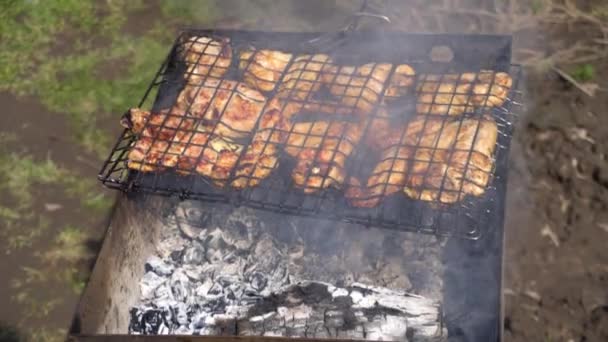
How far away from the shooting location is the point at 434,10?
22.7ft

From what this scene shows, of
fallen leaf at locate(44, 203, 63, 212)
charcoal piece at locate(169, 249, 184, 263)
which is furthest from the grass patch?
charcoal piece at locate(169, 249, 184, 263)

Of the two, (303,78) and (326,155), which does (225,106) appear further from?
(326,155)

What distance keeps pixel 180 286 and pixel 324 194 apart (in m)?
1.35

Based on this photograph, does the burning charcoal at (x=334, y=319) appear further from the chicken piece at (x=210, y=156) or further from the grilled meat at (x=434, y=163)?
the chicken piece at (x=210, y=156)

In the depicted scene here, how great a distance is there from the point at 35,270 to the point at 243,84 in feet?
9.19

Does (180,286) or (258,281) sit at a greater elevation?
(258,281)

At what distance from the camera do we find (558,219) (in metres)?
5.12

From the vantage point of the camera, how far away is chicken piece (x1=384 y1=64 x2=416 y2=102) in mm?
4312

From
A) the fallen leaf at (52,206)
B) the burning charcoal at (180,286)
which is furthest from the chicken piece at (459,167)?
the fallen leaf at (52,206)

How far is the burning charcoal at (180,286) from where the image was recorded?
423cm

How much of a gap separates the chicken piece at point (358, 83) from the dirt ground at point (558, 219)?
1863 millimetres

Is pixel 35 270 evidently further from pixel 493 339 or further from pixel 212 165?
pixel 493 339

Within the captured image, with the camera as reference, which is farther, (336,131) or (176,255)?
(176,255)

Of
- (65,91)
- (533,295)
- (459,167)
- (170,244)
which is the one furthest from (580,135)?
(65,91)
